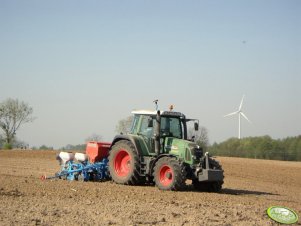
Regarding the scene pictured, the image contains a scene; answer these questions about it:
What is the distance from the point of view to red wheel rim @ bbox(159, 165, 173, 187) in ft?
46.8

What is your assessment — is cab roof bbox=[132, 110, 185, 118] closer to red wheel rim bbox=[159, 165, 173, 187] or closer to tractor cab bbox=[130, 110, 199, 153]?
tractor cab bbox=[130, 110, 199, 153]

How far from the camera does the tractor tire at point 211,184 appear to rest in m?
14.9

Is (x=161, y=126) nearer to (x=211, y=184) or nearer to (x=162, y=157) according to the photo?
(x=162, y=157)

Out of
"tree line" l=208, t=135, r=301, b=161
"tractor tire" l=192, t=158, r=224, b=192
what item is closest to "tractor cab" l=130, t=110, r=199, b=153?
"tractor tire" l=192, t=158, r=224, b=192

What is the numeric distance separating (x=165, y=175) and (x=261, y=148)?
38881 millimetres

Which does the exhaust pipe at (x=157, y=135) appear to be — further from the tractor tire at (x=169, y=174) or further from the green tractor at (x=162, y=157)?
the tractor tire at (x=169, y=174)

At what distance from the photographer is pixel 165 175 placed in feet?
47.3

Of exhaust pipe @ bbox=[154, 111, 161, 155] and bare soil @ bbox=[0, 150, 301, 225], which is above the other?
exhaust pipe @ bbox=[154, 111, 161, 155]

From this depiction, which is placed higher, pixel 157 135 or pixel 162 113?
pixel 162 113

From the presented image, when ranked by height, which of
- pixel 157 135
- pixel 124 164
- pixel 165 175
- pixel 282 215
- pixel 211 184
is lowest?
pixel 282 215

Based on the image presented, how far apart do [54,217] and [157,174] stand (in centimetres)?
586

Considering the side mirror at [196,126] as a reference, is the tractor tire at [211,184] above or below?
below

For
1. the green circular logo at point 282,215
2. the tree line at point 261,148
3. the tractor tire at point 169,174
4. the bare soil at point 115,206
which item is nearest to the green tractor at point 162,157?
the tractor tire at point 169,174

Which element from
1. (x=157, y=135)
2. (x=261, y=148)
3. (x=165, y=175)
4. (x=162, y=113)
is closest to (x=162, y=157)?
(x=165, y=175)
